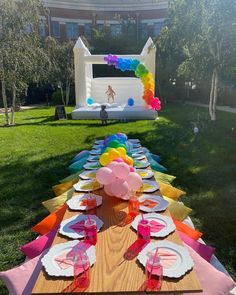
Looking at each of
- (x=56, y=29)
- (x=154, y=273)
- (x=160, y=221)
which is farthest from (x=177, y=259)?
(x=56, y=29)

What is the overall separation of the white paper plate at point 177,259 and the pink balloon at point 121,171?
1.10m

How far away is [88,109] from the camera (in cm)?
1446

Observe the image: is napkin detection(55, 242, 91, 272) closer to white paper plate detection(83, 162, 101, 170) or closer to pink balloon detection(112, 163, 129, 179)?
pink balloon detection(112, 163, 129, 179)

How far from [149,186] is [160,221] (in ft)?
3.10

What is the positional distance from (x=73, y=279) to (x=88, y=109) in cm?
1269

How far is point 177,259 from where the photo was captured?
234cm

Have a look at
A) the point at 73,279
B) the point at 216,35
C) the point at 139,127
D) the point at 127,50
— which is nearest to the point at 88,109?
the point at 139,127

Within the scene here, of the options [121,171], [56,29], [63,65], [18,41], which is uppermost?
[56,29]

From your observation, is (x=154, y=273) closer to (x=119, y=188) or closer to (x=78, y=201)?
(x=119, y=188)

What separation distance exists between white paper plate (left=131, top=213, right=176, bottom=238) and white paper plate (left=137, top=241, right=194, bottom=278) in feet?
0.47

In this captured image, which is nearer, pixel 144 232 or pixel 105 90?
pixel 144 232

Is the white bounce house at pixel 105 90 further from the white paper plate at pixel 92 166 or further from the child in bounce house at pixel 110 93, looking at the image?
the white paper plate at pixel 92 166

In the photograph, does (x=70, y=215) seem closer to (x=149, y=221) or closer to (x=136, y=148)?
(x=149, y=221)

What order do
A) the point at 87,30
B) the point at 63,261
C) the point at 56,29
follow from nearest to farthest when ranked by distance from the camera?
the point at 63,261, the point at 56,29, the point at 87,30
